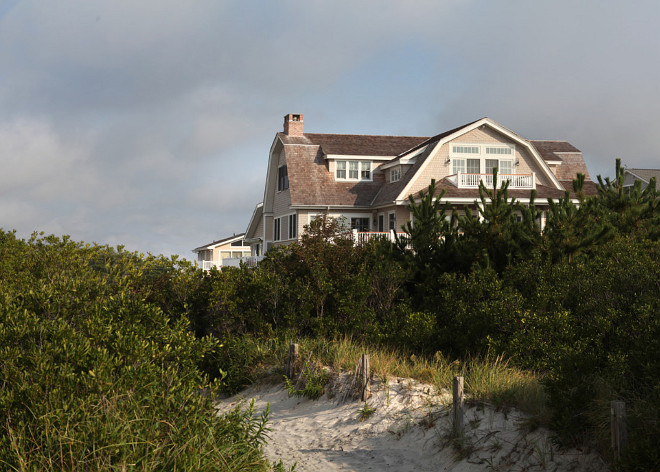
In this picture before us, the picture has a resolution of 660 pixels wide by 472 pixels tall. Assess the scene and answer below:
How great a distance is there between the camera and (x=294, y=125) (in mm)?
36125

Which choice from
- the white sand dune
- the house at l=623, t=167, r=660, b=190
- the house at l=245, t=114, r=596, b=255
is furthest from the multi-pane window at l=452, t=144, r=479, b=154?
the house at l=623, t=167, r=660, b=190

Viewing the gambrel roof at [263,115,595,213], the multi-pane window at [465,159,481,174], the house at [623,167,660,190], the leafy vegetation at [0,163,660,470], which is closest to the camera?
the leafy vegetation at [0,163,660,470]

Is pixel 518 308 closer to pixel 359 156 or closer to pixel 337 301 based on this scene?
pixel 337 301

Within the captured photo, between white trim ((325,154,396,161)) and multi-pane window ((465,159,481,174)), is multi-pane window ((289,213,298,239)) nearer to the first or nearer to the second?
white trim ((325,154,396,161))

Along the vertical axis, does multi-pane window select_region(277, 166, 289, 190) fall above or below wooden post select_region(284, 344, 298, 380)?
above

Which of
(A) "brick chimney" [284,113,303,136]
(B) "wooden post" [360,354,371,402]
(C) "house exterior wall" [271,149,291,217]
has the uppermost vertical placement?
(A) "brick chimney" [284,113,303,136]

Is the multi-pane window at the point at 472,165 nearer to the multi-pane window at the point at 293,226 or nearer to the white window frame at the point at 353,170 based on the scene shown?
the white window frame at the point at 353,170

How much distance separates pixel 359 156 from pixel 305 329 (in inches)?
707

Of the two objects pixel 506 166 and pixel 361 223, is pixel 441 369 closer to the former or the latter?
pixel 361 223

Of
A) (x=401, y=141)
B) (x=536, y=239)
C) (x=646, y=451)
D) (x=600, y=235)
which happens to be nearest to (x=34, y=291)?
(x=646, y=451)

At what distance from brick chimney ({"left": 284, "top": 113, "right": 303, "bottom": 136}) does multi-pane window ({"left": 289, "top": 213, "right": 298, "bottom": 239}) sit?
496 centimetres

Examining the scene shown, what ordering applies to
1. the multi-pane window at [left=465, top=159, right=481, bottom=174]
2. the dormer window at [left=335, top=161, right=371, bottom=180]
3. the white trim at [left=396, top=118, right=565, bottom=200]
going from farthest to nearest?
the dormer window at [left=335, top=161, right=371, bottom=180], the multi-pane window at [left=465, top=159, right=481, bottom=174], the white trim at [left=396, top=118, right=565, bottom=200]

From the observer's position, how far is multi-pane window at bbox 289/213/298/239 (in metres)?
33.1

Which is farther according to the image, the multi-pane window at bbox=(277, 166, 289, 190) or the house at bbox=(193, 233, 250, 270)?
the house at bbox=(193, 233, 250, 270)
